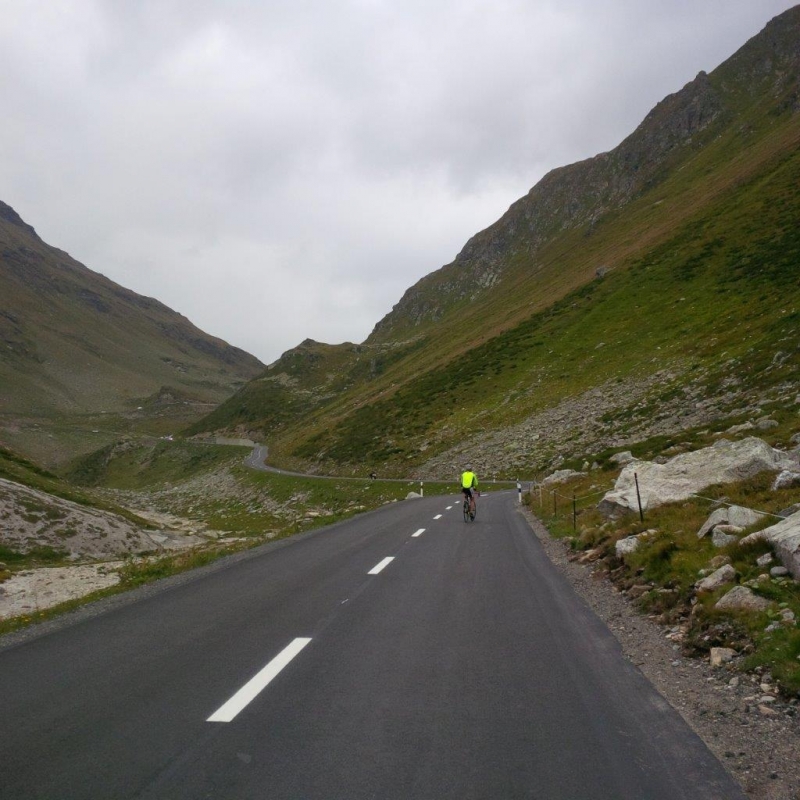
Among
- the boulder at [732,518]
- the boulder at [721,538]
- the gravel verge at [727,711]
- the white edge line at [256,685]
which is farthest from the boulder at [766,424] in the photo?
the white edge line at [256,685]

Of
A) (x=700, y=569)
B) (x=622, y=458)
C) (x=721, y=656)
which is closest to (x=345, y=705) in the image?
(x=721, y=656)

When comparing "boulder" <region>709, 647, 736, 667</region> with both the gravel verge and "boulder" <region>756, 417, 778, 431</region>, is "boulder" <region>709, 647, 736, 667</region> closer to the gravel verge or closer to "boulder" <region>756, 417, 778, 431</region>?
the gravel verge

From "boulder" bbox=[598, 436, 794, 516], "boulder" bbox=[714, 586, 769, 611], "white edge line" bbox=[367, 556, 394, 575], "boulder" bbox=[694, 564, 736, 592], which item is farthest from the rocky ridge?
"boulder" bbox=[714, 586, 769, 611]

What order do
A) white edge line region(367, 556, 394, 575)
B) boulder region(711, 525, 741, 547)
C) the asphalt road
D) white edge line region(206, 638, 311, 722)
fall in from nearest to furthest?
the asphalt road → white edge line region(206, 638, 311, 722) → boulder region(711, 525, 741, 547) → white edge line region(367, 556, 394, 575)

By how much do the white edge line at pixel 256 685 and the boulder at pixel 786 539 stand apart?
5.83 metres

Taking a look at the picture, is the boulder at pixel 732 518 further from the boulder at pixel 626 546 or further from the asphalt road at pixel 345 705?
the asphalt road at pixel 345 705

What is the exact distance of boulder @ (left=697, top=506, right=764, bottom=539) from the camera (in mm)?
8891

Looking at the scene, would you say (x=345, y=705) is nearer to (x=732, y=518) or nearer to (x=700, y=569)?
(x=700, y=569)

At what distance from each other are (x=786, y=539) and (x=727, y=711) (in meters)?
3.05

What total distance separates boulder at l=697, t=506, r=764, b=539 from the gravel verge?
255cm

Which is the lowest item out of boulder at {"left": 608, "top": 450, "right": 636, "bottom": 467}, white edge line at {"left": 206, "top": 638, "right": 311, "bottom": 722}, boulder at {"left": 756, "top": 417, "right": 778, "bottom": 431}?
white edge line at {"left": 206, "top": 638, "right": 311, "bottom": 722}

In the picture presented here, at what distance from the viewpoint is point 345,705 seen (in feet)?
16.1

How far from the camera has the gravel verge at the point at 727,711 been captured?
3838mm

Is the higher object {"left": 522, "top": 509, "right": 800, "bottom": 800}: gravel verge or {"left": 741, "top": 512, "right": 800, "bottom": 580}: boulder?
{"left": 741, "top": 512, "right": 800, "bottom": 580}: boulder
